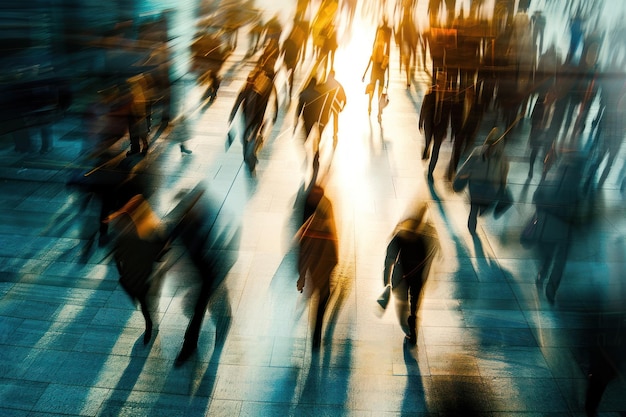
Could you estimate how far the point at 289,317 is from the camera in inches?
202

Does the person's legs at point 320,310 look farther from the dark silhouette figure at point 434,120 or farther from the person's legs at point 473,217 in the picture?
the dark silhouette figure at point 434,120

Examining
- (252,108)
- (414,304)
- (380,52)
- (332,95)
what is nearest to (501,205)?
(414,304)

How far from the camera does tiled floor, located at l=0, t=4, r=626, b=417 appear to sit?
4.31 m

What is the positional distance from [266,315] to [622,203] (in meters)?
5.67

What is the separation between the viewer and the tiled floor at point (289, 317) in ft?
14.1

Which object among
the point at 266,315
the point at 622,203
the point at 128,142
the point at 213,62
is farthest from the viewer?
the point at 213,62

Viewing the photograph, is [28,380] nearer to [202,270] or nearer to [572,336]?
[202,270]

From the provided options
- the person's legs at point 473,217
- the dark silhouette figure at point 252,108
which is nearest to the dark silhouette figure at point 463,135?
the person's legs at point 473,217

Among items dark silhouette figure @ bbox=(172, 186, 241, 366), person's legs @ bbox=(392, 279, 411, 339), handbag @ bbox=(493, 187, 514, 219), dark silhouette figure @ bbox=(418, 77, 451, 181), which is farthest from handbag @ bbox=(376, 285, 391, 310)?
dark silhouette figure @ bbox=(418, 77, 451, 181)

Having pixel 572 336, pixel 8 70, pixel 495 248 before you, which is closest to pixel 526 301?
pixel 572 336

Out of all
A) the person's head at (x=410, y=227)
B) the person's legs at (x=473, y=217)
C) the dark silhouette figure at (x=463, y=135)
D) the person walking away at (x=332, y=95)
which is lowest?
the person's legs at (x=473, y=217)

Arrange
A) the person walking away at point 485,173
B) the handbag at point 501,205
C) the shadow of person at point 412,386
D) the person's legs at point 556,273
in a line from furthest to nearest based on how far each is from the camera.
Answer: the handbag at point 501,205, the person walking away at point 485,173, the person's legs at point 556,273, the shadow of person at point 412,386

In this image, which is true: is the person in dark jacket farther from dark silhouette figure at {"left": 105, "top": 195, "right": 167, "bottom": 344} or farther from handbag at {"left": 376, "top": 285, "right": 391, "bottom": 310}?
dark silhouette figure at {"left": 105, "top": 195, "right": 167, "bottom": 344}

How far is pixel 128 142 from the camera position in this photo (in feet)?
28.2
